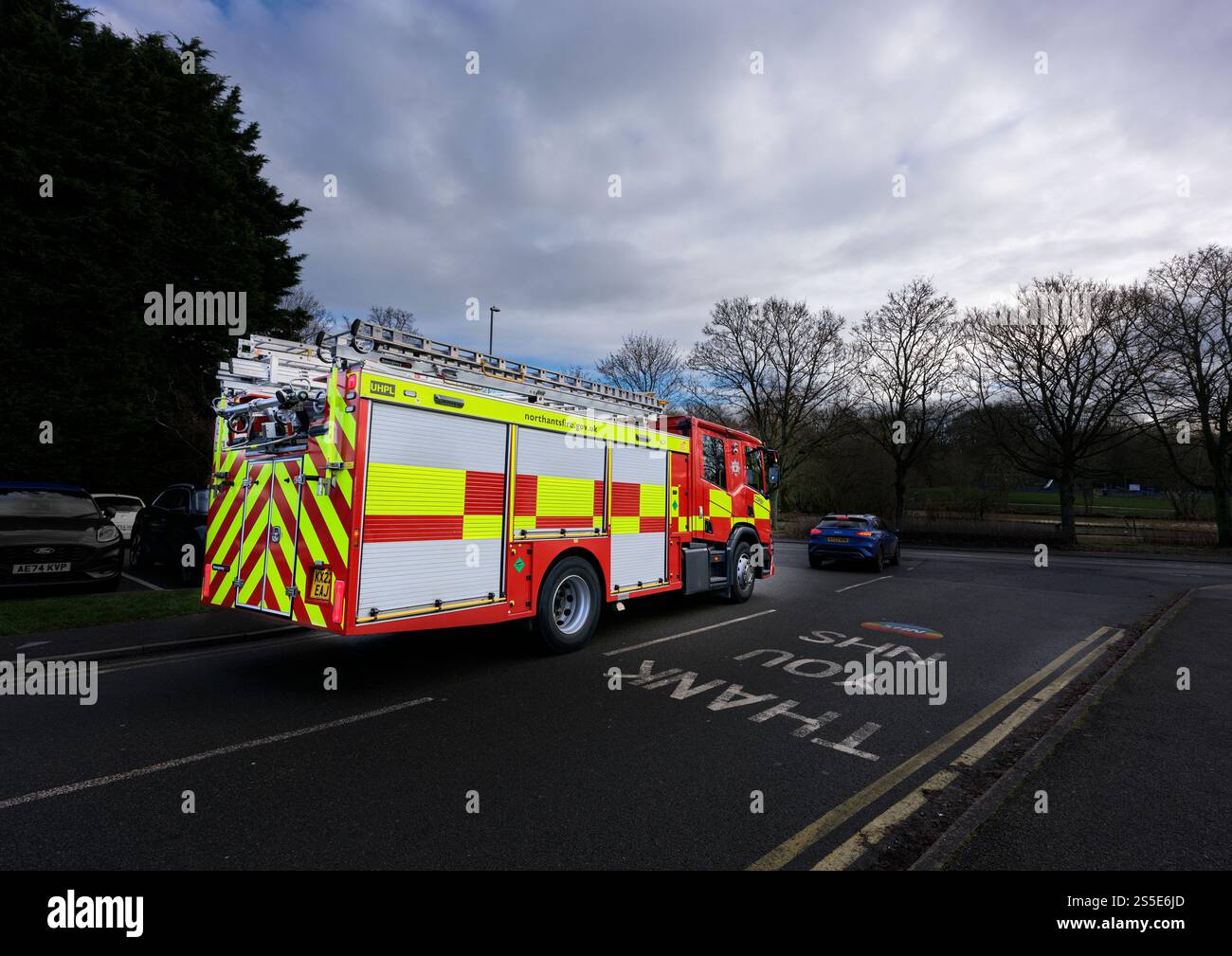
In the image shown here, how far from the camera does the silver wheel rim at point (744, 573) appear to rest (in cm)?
1023

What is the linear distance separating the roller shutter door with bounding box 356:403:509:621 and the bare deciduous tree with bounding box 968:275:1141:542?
2903 centimetres

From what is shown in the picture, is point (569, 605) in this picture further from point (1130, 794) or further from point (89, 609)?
point (89, 609)

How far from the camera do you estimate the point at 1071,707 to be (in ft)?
17.0

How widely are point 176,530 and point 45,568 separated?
253 cm

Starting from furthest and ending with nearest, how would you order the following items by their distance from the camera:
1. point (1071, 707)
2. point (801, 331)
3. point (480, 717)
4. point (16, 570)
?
point (801, 331)
point (16, 570)
point (1071, 707)
point (480, 717)

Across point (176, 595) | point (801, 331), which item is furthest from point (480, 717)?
point (801, 331)

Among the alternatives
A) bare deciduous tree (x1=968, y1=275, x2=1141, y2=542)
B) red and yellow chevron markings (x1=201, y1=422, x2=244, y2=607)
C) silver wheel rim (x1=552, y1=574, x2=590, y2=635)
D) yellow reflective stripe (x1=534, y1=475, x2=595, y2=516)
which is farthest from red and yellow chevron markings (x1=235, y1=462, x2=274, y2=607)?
bare deciduous tree (x1=968, y1=275, x2=1141, y2=542)

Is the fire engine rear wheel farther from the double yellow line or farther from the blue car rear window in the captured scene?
the blue car rear window

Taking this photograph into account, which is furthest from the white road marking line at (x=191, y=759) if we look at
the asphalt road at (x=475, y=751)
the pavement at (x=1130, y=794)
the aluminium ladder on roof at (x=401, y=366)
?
the pavement at (x=1130, y=794)

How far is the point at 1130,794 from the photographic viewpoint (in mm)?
3637

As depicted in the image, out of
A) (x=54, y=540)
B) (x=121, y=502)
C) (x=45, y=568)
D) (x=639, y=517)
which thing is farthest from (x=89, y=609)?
(x=121, y=502)

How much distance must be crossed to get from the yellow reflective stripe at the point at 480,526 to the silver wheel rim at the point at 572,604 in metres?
1.28
